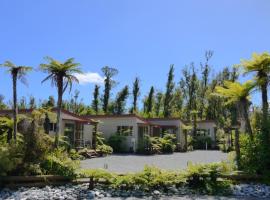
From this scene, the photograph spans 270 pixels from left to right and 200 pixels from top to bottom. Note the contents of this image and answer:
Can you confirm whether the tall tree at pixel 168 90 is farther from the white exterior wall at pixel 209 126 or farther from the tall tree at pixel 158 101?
the white exterior wall at pixel 209 126

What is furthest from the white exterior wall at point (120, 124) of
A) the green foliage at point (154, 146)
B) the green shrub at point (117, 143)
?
the green foliage at point (154, 146)

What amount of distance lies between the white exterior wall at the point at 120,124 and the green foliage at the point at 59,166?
63.0 feet

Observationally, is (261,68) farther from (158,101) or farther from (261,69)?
(158,101)

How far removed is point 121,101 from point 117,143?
19.6 meters

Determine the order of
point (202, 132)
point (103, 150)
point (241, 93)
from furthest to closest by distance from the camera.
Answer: point (202, 132)
point (103, 150)
point (241, 93)

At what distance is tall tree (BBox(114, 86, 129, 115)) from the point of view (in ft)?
161

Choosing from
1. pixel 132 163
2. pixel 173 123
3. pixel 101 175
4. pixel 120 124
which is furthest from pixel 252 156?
pixel 173 123

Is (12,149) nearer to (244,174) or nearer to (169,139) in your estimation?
(244,174)

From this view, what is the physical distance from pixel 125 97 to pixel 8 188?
39.9m

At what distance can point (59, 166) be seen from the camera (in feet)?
35.6

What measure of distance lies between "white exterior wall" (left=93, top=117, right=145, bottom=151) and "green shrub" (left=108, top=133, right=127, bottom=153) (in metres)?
0.43

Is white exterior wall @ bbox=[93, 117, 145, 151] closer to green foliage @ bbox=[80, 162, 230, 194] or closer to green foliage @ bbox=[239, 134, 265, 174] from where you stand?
green foliage @ bbox=[239, 134, 265, 174]

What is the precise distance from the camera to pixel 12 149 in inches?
409

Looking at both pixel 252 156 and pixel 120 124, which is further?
pixel 120 124
